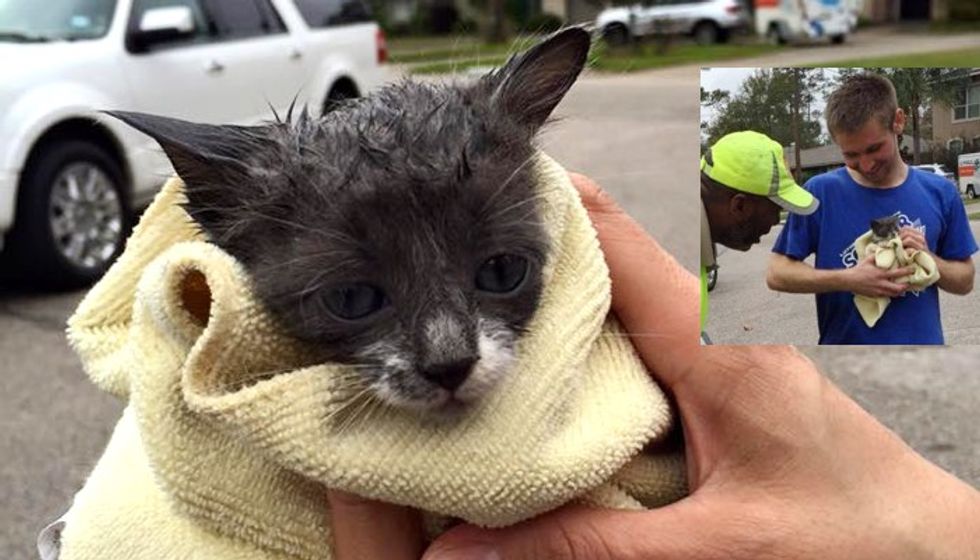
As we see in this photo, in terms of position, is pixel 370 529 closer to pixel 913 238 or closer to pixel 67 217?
pixel 913 238

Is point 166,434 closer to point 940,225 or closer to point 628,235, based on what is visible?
point 628,235

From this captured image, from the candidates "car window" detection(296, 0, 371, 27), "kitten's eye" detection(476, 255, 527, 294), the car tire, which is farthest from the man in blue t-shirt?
"car window" detection(296, 0, 371, 27)

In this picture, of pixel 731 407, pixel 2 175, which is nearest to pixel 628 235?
pixel 731 407

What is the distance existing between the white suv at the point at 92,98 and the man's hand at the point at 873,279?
4.41m

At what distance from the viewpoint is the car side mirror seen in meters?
6.00

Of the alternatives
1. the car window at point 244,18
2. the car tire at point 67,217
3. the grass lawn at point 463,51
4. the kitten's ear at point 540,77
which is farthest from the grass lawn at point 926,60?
the car window at point 244,18

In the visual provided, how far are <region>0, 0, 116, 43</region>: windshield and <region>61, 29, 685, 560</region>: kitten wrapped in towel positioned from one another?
5.18 metres

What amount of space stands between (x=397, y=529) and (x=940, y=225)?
1.95ft

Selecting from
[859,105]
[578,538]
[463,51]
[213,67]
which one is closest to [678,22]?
[213,67]

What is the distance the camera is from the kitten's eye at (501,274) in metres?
1.10

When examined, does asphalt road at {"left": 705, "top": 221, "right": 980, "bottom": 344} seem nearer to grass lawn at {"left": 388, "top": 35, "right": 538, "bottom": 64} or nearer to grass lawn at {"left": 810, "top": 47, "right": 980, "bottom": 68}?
grass lawn at {"left": 810, "top": 47, "right": 980, "bottom": 68}

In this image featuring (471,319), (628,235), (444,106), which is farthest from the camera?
(628,235)

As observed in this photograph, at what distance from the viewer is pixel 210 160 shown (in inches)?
43.6

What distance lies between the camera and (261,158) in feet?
3.77
